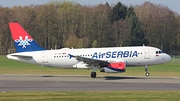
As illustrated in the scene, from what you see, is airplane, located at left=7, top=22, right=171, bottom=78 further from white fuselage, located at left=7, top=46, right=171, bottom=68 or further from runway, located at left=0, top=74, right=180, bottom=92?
runway, located at left=0, top=74, right=180, bottom=92

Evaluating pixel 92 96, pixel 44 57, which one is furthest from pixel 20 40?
pixel 92 96

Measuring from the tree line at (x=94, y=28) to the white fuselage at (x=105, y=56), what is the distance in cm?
6600

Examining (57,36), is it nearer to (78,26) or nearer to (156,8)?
(78,26)

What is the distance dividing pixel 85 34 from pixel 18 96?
93.9 m

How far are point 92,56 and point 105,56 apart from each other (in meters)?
1.31

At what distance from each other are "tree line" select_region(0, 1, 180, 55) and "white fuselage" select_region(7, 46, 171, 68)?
66.0m

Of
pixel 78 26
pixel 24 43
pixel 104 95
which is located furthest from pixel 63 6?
pixel 104 95

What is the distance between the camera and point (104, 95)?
27.1 metres

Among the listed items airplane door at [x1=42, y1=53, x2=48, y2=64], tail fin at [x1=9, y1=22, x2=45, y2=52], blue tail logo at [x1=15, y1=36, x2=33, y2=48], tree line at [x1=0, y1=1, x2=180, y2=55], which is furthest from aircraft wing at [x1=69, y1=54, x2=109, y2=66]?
tree line at [x1=0, y1=1, x2=180, y2=55]

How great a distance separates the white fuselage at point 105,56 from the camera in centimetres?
4400

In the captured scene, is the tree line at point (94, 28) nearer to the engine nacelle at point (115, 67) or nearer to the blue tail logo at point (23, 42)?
the blue tail logo at point (23, 42)

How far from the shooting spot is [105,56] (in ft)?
145

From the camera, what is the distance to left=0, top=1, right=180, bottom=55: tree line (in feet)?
380

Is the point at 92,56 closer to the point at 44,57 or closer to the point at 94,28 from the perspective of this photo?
the point at 44,57
